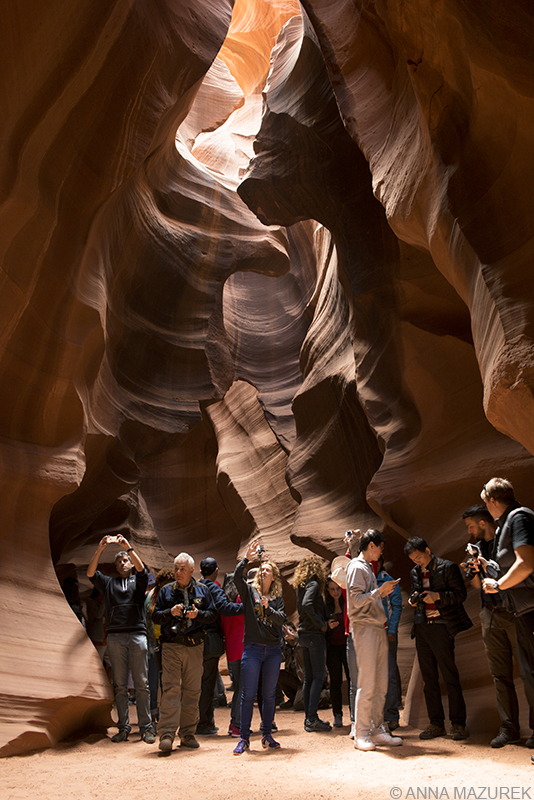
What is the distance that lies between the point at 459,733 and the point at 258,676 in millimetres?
1625

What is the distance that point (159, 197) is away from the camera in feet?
34.3

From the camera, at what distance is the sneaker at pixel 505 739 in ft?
14.8

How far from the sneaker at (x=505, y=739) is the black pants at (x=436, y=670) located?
56 cm

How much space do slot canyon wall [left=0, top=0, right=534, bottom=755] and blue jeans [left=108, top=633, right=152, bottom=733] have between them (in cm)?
36

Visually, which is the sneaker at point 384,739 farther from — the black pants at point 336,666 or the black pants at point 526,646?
the black pants at point 336,666

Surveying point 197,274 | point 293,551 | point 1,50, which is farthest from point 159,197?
point 293,551

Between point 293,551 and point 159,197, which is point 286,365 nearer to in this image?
point 293,551

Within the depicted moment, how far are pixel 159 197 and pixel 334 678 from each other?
766 centimetres

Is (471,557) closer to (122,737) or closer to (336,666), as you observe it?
(336,666)

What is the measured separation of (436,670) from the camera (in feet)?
17.7

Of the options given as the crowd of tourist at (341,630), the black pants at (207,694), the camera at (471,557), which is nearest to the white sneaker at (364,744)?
the crowd of tourist at (341,630)

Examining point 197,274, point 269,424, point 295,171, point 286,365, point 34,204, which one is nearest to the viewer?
point 34,204

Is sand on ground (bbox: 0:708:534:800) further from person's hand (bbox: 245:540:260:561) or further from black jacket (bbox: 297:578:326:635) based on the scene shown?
person's hand (bbox: 245:540:260:561)

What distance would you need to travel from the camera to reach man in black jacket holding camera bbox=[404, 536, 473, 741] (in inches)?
203
